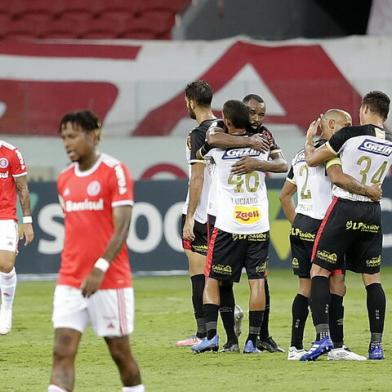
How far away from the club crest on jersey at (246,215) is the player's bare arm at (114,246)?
11.5 ft

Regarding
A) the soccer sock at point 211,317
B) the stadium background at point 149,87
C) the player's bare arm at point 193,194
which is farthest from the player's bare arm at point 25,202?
the stadium background at point 149,87

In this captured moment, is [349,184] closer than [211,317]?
Yes

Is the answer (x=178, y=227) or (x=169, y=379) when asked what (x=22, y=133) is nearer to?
(x=178, y=227)

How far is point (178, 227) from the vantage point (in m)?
20.1

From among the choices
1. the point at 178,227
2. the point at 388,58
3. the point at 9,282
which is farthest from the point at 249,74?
the point at 9,282

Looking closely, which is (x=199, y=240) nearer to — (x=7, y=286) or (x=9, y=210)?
(x=9, y=210)

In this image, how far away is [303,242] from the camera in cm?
1090

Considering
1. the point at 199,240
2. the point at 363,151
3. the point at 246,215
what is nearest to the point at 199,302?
the point at 199,240

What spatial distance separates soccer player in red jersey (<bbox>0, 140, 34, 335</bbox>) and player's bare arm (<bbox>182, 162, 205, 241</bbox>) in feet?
5.89

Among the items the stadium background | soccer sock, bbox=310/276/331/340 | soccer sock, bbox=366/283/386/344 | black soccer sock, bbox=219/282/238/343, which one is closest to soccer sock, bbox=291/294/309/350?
soccer sock, bbox=310/276/331/340

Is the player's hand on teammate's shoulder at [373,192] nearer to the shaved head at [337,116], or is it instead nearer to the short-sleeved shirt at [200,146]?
the shaved head at [337,116]

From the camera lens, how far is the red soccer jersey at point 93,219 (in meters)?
7.47

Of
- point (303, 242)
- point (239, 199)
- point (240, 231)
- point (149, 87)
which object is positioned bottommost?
point (303, 242)

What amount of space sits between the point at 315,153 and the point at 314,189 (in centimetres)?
68
